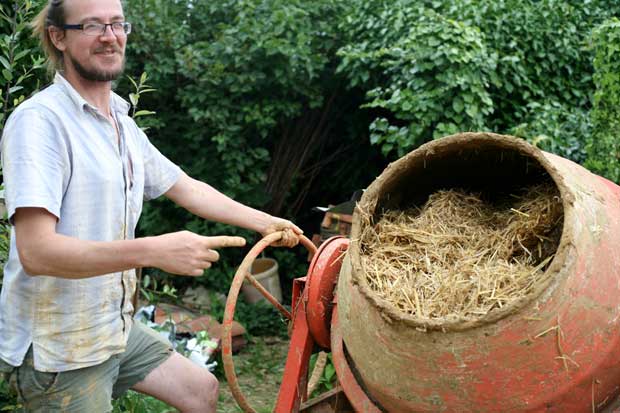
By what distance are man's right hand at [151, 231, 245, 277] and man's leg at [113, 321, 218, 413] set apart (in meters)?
0.70

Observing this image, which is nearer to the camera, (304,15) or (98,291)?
(98,291)

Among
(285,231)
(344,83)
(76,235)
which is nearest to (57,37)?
(76,235)

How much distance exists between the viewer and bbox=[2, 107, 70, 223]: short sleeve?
2.31 meters

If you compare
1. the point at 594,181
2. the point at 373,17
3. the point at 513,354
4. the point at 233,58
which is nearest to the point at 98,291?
the point at 513,354

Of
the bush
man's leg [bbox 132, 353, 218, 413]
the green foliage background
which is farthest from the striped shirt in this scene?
the bush

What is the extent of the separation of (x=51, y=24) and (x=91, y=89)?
26 cm

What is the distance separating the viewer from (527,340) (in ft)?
7.38

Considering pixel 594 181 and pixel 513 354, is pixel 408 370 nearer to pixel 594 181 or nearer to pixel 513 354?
pixel 513 354

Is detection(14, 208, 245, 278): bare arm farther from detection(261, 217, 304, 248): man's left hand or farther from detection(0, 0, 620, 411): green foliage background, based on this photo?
detection(0, 0, 620, 411): green foliage background

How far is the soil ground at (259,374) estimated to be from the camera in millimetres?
5021

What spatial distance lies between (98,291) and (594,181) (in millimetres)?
1761

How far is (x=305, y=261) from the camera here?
7.16 m

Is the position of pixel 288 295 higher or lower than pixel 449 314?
lower

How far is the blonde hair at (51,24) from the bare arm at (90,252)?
681mm
